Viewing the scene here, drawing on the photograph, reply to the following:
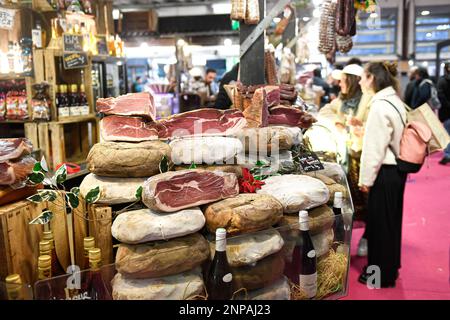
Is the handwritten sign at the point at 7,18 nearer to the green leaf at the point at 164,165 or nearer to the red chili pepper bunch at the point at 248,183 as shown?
the green leaf at the point at 164,165

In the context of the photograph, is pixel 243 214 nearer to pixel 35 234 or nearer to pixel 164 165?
pixel 164 165

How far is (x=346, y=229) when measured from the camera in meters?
1.95

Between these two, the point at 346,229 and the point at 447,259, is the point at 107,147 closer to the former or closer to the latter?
the point at 346,229

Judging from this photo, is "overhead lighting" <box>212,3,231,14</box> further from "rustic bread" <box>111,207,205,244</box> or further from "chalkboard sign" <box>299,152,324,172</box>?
"rustic bread" <box>111,207,205,244</box>

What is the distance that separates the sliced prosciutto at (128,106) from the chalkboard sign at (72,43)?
2413 mm

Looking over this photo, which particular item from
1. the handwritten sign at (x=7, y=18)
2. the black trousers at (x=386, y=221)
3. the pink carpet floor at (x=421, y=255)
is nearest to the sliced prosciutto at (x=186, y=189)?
the pink carpet floor at (x=421, y=255)

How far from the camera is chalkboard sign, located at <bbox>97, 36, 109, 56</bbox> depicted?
510 centimetres

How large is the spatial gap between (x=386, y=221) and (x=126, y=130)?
8.62ft

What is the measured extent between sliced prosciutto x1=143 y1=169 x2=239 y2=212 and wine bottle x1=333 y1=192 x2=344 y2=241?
44 centimetres

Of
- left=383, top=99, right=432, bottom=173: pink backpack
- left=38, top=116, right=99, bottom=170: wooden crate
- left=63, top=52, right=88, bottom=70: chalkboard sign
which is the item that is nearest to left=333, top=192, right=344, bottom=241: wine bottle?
left=383, top=99, right=432, bottom=173: pink backpack

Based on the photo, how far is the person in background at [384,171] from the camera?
3645 millimetres
